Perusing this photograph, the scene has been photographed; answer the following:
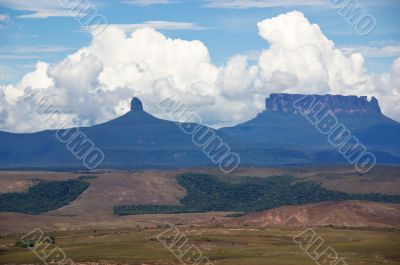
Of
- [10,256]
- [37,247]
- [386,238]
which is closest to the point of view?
[10,256]

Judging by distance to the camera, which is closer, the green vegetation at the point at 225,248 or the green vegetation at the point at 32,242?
the green vegetation at the point at 225,248

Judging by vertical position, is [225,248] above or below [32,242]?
below

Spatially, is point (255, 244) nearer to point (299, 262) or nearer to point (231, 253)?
point (231, 253)

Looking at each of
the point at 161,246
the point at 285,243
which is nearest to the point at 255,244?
the point at 285,243

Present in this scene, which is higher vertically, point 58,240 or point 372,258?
point 58,240

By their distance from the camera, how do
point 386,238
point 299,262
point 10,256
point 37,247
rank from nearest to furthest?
point 299,262 → point 10,256 → point 37,247 → point 386,238

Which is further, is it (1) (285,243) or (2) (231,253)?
(1) (285,243)

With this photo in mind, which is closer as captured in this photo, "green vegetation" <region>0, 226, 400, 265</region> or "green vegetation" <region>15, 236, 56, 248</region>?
"green vegetation" <region>0, 226, 400, 265</region>

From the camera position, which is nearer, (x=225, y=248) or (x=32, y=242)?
(x=225, y=248)

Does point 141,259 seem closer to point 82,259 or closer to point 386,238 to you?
point 82,259
